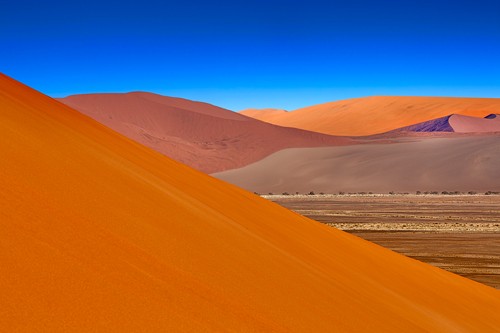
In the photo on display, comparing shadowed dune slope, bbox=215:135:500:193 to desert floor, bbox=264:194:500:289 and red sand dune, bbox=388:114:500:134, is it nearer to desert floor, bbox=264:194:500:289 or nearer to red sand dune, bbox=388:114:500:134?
desert floor, bbox=264:194:500:289

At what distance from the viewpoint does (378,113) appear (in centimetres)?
14438

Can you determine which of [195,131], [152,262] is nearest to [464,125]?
[195,131]

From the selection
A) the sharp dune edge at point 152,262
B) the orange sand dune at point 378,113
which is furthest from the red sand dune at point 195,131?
the sharp dune edge at point 152,262

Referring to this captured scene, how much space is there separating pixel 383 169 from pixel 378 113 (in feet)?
297

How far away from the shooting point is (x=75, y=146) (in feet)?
17.1

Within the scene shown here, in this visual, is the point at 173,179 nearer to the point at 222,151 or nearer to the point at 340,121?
the point at 222,151

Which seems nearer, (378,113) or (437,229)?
(437,229)

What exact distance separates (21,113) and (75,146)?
53 cm

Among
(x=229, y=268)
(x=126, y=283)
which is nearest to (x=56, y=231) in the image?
(x=126, y=283)

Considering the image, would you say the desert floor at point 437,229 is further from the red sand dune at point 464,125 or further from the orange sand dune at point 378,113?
the orange sand dune at point 378,113

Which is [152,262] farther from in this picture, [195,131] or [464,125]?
[464,125]

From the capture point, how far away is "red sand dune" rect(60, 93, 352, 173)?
241ft

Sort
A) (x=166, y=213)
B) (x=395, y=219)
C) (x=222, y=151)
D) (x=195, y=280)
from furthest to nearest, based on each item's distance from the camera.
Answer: (x=222, y=151)
(x=395, y=219)
(x=166, y=213)
(x=195, y=280)

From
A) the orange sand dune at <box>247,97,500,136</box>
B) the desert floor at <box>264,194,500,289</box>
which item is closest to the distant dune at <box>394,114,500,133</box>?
the orange sand dune at <box>247,97,500,136</box>
